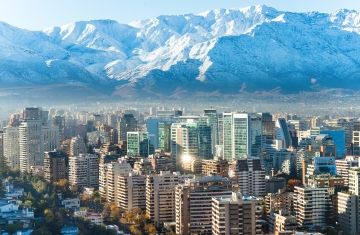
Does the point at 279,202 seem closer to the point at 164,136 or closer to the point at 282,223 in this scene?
the point at 282,223

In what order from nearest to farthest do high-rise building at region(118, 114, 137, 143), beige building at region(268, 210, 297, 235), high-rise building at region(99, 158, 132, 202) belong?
beige building at region(268, 210, 297, 235) → high-rise building at region(99, 158, 132, 202) → high-rise building at region(118, 114, 137, 143)

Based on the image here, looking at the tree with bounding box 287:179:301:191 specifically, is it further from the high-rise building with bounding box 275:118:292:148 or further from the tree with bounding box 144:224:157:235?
the high-rise building with bounding box 275:118:292:148

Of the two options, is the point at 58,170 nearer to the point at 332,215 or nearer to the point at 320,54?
the point at 332,215

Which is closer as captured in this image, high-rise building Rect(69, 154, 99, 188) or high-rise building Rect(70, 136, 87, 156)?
high-rise building Rect(69, 154, 99, 188)

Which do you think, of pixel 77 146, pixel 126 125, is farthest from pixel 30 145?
pixel 126 125

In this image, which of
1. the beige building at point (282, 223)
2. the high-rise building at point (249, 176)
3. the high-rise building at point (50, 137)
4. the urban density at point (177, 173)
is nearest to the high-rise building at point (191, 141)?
the urban density at point (177, 173)

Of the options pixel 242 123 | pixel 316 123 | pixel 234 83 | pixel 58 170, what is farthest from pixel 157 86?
pixel 58 170

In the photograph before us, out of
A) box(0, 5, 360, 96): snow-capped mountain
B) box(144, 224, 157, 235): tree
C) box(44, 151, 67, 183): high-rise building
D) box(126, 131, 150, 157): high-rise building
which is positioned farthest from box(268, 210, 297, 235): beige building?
box(0, 5, 360, 96): snow-capped mountain
